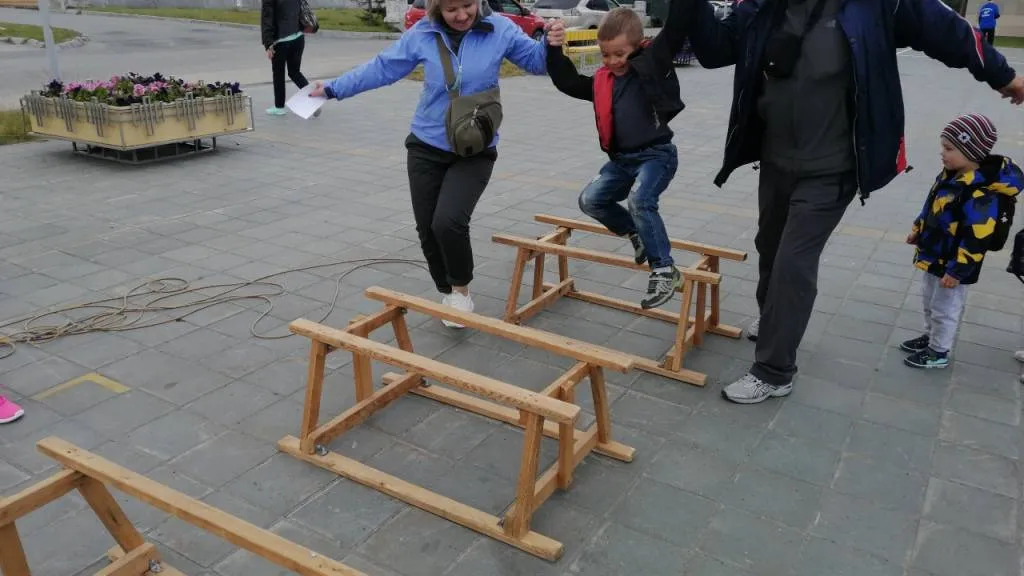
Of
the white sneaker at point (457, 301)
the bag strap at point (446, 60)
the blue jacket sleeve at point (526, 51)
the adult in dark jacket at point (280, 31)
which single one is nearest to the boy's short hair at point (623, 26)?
the blue jacket sleeve at point (526, 51)

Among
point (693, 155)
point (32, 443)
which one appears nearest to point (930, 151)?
point (693, 155)

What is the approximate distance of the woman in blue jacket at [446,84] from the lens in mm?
4066

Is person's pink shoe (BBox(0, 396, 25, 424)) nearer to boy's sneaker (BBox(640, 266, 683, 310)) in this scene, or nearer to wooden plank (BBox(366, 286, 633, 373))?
wooden plank (BBox(366, 286, 633, 373))

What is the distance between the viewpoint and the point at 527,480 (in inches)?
110

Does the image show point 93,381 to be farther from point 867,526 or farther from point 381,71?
point 867,526

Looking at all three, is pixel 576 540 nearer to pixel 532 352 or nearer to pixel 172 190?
pixel 532 352

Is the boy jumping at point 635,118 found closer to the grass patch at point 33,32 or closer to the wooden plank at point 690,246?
the wooden plank at point 690,246

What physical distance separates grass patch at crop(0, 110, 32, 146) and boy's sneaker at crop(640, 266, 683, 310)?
26.4 feet

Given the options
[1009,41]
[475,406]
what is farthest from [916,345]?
[1009,41]

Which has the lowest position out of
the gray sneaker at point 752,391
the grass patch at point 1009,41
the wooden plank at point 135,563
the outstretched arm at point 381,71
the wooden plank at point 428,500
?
the wooden plank at point 428,500

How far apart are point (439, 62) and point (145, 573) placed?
8.71 ft

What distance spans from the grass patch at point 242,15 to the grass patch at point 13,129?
49.9ft

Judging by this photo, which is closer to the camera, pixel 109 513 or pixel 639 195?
pixel 109 513

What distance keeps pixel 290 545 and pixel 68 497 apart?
1355 mm
